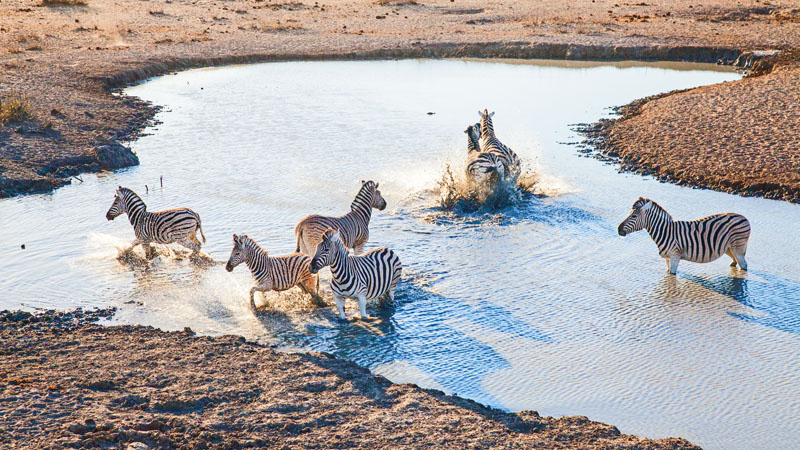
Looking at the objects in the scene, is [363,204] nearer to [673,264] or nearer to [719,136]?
[673,264]

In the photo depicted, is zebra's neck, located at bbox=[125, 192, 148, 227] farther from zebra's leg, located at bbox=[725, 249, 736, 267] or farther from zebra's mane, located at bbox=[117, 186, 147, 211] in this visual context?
zebra's leg, located at bbox=[725, 249, 736, 267]

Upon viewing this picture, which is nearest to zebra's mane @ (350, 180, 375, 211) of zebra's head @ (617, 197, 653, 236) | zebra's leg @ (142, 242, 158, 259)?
zebra's leg @ (142, 242, 158, 259)

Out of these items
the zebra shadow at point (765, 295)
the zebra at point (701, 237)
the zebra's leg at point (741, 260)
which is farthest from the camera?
the zebra's leg at point (741, 260)

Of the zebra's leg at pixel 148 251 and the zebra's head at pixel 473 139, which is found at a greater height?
the zebra's head at pixel 473 139

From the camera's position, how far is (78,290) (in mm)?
10742

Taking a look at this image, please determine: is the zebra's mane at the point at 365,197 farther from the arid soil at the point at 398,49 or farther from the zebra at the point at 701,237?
the arid soil at the point at 398,49

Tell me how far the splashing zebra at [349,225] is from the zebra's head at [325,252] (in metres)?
1.36

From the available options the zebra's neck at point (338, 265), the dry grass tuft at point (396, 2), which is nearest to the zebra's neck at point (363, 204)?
the zebra's neck at point (338, 265)

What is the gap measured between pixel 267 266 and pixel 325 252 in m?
0.93

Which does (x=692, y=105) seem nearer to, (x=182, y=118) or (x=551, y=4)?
(x=182, y=118)

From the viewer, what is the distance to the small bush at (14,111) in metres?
18.1

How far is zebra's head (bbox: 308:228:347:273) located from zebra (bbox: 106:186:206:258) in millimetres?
2943

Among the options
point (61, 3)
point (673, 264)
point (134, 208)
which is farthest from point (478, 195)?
point (61, 3)

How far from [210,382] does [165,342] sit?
50.9 inches
